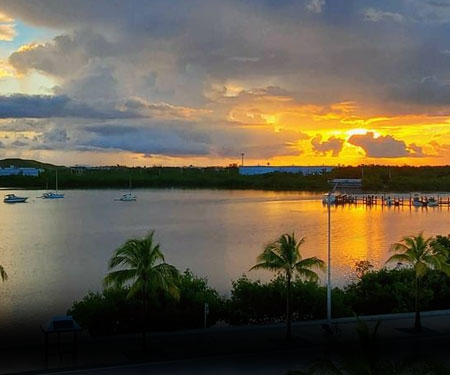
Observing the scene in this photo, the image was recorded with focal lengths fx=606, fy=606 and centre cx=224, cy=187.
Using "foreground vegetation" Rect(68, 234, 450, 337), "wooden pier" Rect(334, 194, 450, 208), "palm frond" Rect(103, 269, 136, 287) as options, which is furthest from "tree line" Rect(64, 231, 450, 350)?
"wooden pier" Rect(334, 194, 450, 208)

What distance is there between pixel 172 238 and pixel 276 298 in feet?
153

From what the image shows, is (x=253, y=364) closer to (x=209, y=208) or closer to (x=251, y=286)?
(x=251, y=286)

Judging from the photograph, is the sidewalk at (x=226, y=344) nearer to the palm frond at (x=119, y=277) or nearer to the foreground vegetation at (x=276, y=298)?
the foreground vegetation at (x=276, y=298)

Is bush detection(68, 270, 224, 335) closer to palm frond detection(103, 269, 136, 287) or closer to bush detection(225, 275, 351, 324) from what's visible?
bush detection(225, 275, 351, 324)

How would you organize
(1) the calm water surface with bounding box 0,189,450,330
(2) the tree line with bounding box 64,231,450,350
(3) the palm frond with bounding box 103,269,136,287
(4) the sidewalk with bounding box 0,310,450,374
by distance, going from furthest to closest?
(1) the calm water surface with bounding box 0,189,450,330 < (2) the tree line with bounding box 64,231,450,350 < (3) the palm frond with bounding box 103,269,136,287 < (4) the sidewalk with bounding box 0,310,450,374

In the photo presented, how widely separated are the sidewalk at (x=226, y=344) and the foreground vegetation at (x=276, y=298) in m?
1.30

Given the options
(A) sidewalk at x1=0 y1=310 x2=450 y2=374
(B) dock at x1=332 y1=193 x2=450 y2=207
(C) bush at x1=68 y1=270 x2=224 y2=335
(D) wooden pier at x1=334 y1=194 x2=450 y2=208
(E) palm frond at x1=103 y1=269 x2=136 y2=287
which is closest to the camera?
(A) sidewalk at x1=0 y1=310 x2=450 y2=374

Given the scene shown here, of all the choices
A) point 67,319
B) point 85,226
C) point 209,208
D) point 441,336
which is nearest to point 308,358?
point 441,336

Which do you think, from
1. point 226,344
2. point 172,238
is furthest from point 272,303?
point 172,238

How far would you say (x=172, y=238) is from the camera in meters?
75.8

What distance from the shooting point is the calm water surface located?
4438 centimetres

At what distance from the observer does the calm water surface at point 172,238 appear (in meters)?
44.4

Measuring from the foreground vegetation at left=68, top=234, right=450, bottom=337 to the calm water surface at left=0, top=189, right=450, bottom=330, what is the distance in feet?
27.1

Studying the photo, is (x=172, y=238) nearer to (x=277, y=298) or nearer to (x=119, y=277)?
(x=277, y=298)
